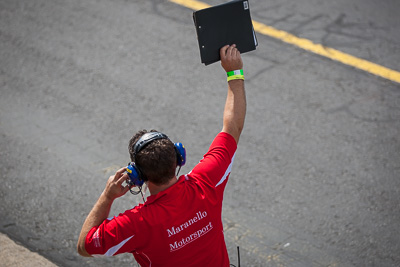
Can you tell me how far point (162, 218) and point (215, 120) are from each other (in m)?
3.63

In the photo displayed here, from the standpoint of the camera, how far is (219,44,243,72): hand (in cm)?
349

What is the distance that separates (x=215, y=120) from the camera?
6.63 m

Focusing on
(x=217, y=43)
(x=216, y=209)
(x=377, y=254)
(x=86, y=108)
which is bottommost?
(x=377, y=254)

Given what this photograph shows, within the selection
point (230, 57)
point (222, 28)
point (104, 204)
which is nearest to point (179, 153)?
point (104, 204)

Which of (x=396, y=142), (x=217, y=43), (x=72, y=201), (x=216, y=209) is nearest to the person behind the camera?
(x=216, y=209)

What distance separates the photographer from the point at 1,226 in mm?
5391

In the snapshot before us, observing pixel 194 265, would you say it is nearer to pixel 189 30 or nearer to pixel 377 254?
pixel 377 254

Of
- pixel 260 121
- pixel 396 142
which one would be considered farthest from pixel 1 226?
pixel 396 142

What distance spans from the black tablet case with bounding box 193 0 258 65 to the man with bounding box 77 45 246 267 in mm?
689

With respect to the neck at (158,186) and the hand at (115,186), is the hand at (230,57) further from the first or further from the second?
the hand at (115,186)

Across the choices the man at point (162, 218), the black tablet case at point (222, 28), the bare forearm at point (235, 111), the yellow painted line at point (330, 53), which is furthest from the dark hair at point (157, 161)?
the yellow painted line at point (330, 53)

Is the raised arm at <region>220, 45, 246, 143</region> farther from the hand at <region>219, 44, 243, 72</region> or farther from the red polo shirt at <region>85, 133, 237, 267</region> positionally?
the red polo shirt at <region>85, 133, 237, 267</region>

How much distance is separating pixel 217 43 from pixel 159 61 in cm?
410

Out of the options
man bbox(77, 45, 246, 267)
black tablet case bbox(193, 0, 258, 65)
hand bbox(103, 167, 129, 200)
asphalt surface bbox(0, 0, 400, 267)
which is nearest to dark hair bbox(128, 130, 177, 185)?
man bbox(77, 45, 246, 267)
